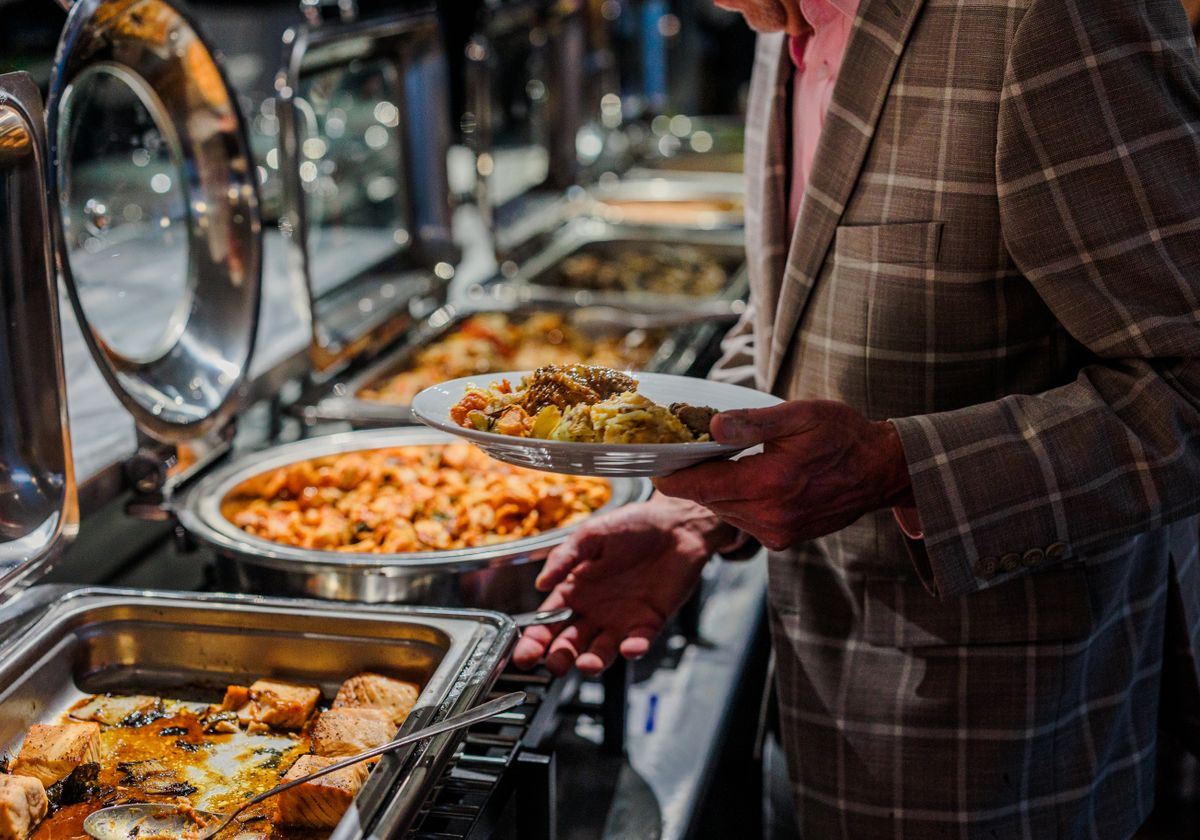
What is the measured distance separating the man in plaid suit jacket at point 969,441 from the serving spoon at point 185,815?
29cm

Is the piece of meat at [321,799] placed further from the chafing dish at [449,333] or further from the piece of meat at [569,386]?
the chafing dish at [449,333]

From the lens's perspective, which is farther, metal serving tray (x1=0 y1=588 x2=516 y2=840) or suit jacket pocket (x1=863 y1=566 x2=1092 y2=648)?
suit jacket pocket (x1=863 y1=566 x2=1092 y2=648)

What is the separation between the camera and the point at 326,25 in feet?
7.14

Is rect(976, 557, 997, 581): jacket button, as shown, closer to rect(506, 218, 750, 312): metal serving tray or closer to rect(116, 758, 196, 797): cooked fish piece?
rect(116, 758, 196, 797): cooked fish piece

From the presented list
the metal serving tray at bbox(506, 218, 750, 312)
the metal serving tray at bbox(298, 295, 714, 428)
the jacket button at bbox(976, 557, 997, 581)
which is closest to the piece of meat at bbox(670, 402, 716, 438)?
the jacket button at bbox(976, 557, 997, 581)

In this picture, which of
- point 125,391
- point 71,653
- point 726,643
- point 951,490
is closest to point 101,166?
point 125,391

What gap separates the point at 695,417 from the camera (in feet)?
3.70

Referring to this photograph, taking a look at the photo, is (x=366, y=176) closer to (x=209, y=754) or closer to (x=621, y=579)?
(x=621, y=579)

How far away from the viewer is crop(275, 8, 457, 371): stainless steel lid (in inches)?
85.0

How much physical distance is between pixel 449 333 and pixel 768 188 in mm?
1344

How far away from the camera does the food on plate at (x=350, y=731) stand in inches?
45.7

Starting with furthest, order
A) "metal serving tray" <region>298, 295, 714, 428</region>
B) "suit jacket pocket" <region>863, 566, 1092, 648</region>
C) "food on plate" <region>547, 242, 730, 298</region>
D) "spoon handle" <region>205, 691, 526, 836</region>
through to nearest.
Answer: "food on plate" <region>547, 242, 730, 298</region> → "metal serving tray" <region>298, 295, 714, 428</region> → "suit jacket pocket" <region>863, 566, 1092, 648</region> → "spoon handle" <region>205, 691, 526, 836</region>

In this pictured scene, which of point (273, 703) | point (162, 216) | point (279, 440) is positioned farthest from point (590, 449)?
point (279, 440)

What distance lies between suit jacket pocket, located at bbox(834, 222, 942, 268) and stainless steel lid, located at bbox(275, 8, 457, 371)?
1.03m
